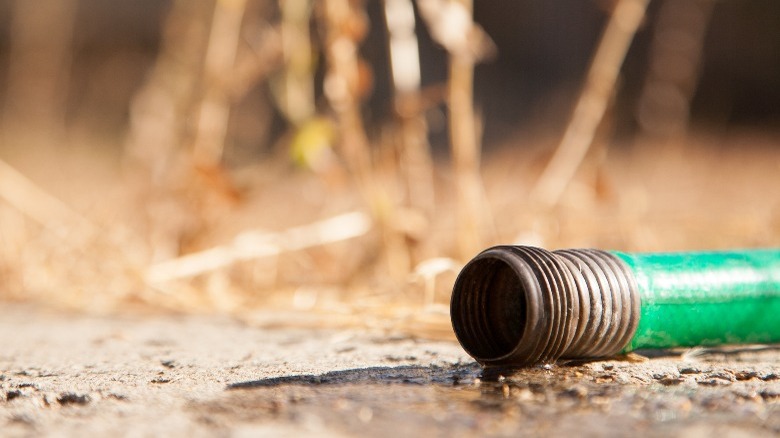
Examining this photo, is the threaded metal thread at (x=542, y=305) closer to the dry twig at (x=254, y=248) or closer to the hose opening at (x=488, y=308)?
the hose opening at (x=488, y=308)

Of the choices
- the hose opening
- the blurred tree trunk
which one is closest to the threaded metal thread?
the hose opening

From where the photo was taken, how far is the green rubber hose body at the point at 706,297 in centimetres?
188

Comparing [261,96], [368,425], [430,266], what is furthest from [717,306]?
[261,96]

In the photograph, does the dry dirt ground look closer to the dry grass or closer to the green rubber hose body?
the green rubber hose body

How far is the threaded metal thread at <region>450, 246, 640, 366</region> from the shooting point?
5.48 ft

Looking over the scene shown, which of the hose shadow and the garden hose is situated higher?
the garden hose

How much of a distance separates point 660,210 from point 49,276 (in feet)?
7.87

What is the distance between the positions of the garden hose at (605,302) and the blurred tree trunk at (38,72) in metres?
4.85

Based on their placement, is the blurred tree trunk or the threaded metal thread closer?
the threaded metal thread

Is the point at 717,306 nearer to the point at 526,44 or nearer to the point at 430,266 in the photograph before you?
the point at 430,266

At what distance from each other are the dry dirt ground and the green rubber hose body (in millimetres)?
50

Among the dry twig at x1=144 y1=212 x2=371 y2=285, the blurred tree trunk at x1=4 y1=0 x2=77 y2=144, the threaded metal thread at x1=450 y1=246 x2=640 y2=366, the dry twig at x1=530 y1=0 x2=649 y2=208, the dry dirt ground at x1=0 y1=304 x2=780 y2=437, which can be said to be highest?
the blurred tree trunk at x1=4 y1=0 x2=77 y2=144

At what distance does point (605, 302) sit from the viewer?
176cm

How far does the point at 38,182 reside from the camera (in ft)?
18.0
